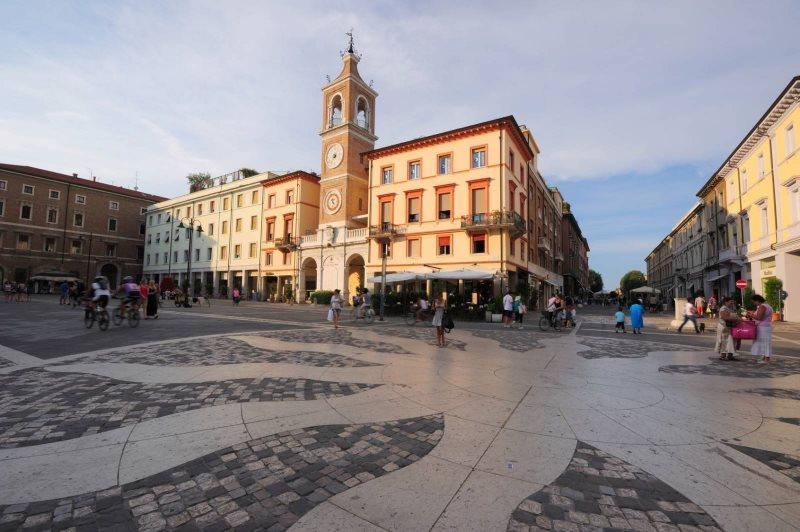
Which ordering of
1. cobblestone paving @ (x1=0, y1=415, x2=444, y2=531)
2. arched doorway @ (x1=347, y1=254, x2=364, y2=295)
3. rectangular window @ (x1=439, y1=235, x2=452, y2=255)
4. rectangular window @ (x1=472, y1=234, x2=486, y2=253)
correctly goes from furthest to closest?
1. arched doorway @ (x1=347, y1=254, x2=364, y2=295)
2. rectangular window @ (x1=439, y1=235, x2=452, y2=255)
3. rectangular window @ (x1=472, y1=234, x2=486, y2=253)
4. cobblestone paving @ (x1=0, y1=415, x2=444, y2=531)

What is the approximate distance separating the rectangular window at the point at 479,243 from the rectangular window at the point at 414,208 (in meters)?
5.13

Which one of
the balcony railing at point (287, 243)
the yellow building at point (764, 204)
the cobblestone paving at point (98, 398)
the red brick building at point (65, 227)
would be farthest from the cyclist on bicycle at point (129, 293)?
the red brick building at point (65, 227)

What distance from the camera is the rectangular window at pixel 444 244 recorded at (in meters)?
29.2

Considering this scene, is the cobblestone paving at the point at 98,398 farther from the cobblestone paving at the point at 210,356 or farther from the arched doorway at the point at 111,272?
the arched doorway at the point at 111,272

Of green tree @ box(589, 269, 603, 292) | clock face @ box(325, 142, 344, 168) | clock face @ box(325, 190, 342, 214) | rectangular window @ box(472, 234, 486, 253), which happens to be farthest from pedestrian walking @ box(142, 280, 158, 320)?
green tree @ box(589, 269, 603, 292)

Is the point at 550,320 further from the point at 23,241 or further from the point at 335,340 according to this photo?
the point at 23,241

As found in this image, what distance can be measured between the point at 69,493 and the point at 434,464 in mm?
2695

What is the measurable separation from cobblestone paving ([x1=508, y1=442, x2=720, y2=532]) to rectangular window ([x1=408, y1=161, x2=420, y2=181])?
29.7 meters

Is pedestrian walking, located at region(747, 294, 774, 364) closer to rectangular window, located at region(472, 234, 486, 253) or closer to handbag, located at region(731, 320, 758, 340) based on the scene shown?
handbag, located at region(731, 320, 758, 340)

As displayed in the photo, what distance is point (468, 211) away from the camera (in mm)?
28438

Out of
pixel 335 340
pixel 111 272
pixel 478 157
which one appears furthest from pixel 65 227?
pixel 335 340

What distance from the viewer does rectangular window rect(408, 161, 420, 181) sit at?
103ft

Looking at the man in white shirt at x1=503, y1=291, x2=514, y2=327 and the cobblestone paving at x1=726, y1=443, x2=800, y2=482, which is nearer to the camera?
the cobblestone paving at x1=726, y1=443, x2=800, y2=482

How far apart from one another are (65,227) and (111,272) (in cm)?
870
